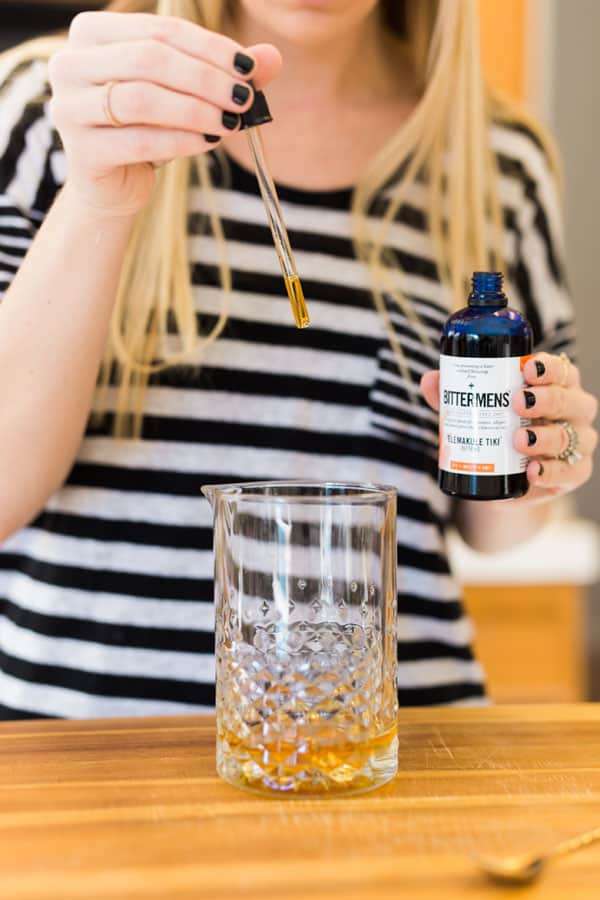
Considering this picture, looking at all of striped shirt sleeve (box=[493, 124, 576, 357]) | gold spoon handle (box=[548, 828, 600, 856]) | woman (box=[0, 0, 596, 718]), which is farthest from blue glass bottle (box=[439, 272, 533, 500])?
striped shirt sleeve (box=[493, 124, 576, 357])

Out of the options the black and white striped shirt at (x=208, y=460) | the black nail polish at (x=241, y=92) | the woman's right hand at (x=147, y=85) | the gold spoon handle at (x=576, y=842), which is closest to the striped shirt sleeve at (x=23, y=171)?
the black and white striped shirt at (x=208, y=460)

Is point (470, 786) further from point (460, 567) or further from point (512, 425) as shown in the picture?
point (460, 567)

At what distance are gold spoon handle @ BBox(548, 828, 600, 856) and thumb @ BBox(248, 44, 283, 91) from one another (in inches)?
18.5

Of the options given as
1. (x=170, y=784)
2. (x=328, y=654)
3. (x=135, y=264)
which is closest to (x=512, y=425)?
(x=328, y=654)

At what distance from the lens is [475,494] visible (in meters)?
0.69

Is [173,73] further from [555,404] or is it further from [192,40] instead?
[555,404]

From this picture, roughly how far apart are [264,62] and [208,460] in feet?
1.25

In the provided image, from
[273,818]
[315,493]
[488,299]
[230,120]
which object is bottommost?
[273,818]

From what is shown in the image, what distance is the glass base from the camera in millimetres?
596

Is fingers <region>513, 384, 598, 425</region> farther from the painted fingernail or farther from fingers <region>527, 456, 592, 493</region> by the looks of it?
the painted fingernail

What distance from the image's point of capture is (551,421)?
0.76m

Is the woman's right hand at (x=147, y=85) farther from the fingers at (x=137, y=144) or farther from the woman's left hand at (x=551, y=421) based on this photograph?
the woman's left hand at (x=551, y=421)

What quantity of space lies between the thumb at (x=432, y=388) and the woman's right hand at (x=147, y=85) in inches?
→ 8.7

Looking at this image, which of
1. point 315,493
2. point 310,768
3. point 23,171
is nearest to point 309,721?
point 310,768
